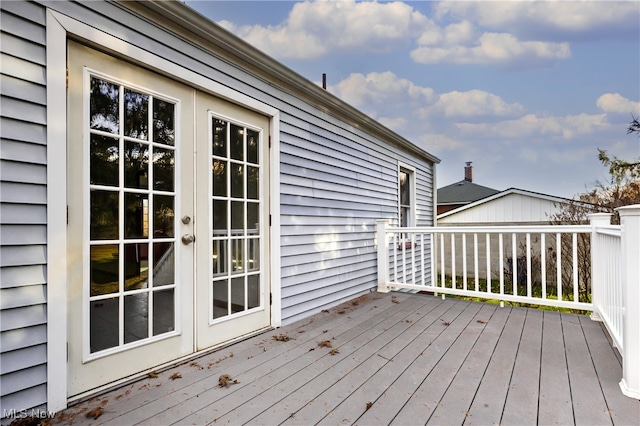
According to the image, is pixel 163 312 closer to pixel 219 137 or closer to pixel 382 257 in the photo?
pixel 219 137

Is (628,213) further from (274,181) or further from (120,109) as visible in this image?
(120,109)

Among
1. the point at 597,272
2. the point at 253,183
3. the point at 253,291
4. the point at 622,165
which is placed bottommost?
the point at 253,291

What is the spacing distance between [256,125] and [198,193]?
3.15 feet

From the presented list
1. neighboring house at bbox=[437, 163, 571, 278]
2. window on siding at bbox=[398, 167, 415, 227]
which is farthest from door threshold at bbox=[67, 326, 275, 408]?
neighboring house at bbox=[437, 163, 571, 278]

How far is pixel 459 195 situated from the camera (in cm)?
1695

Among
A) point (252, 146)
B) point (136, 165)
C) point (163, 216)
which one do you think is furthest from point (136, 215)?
point (252, 146)

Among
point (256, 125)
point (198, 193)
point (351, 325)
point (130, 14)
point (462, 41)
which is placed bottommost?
point (351, 325)

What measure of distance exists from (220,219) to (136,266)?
74 cm

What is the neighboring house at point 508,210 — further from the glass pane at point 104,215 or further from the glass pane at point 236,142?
the glass pane at point 104,215

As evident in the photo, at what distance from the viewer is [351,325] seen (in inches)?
119

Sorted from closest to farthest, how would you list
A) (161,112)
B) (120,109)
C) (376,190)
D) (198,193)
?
1. (120,109)
2. (161,112)
3. (198,193)
4. (376,190)

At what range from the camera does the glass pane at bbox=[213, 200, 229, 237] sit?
251 cm

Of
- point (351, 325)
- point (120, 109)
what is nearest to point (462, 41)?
point (351, 325)

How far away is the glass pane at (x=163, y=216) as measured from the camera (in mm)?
2105
